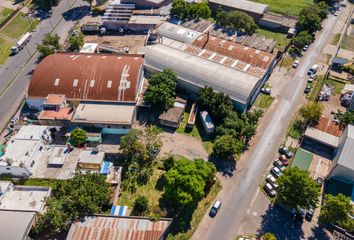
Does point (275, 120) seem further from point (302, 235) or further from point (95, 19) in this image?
point (95, 19)

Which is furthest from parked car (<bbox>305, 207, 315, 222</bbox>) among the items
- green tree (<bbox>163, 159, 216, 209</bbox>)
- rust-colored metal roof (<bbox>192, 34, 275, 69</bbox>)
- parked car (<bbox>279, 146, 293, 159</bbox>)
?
rust-colored metal roof (<bbox>192, 34, 275, 69</bbox>)

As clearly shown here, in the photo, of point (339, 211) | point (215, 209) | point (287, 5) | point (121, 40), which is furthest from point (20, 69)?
point (287, 5)

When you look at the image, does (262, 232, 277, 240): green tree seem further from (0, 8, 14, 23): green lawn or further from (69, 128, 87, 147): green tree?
(0, 8, 14, 23): green lawn

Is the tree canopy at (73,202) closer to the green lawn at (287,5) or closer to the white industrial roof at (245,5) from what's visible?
the white industrial roof at (245,5)

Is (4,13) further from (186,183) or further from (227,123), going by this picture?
(186,183)

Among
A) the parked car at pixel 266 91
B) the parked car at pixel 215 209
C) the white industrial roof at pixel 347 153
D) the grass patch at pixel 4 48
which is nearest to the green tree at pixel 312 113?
the white industrial roof at pixel 347 153
